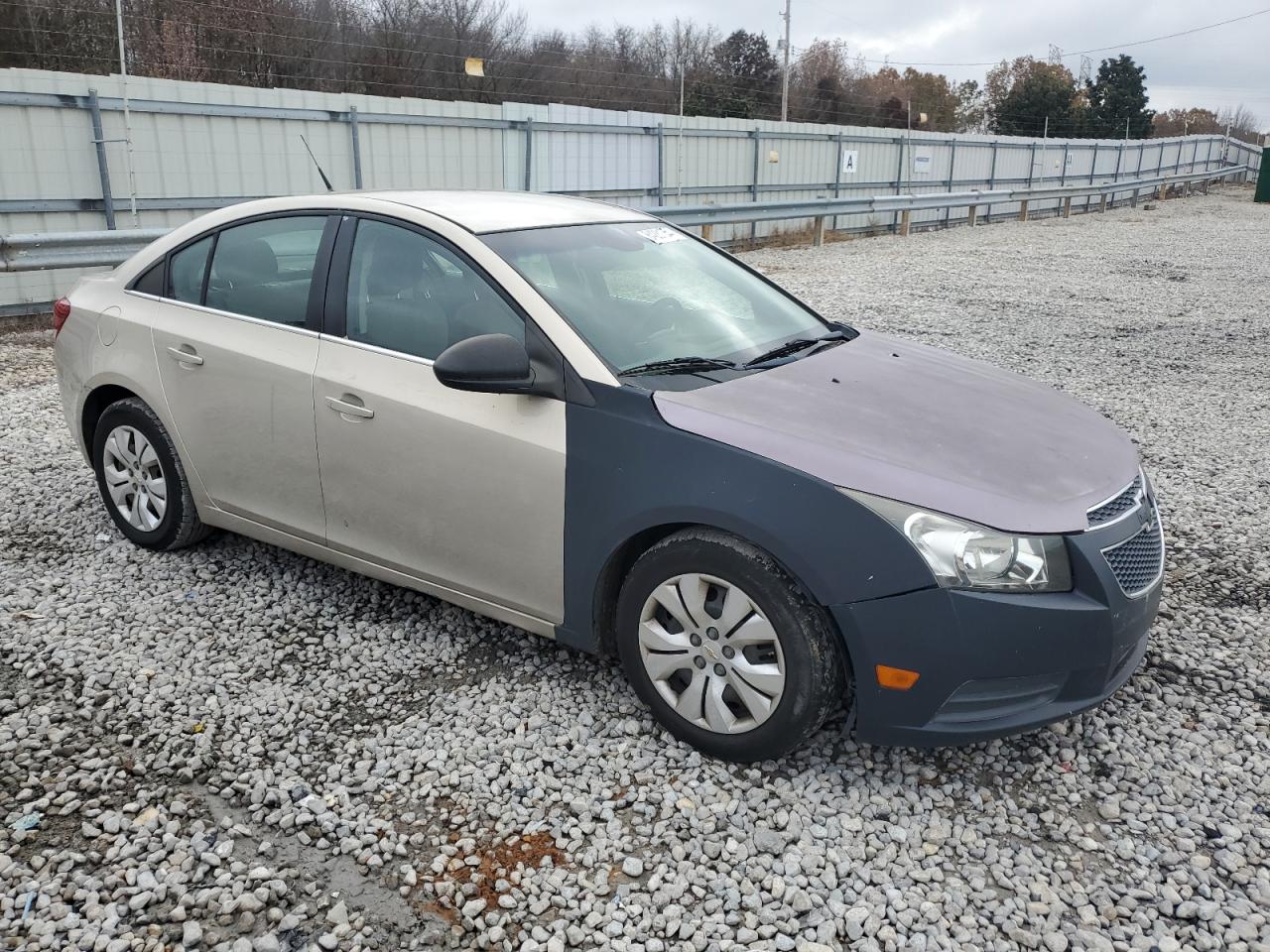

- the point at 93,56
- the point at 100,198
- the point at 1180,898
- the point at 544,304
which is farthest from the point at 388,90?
the point at 1180,898

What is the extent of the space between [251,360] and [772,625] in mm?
2336

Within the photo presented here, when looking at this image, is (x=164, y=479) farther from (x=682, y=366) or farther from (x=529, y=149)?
(x=529, y=149)

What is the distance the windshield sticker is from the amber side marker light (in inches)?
83.7

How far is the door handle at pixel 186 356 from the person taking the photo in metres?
4.23

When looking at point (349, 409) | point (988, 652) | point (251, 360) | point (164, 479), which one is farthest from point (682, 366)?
point (164, 479)

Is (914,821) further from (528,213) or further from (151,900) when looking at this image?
(528,213)

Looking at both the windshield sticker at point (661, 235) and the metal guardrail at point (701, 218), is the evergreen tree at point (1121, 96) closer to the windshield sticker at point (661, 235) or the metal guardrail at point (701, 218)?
the metal guardrail at point (701, 218)

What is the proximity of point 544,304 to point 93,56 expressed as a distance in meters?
17.6

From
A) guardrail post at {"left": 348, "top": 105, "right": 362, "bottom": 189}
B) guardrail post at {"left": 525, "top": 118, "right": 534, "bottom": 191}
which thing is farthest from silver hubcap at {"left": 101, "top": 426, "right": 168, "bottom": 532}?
guardrail post at {"left": 525, "top": 118, "right": 534, "bottom": 191}

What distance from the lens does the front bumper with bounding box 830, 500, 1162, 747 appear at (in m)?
2.80

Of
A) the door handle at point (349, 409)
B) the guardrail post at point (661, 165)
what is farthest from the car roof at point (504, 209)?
the guardrail post at point (661, 165)

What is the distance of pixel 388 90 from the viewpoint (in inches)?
878

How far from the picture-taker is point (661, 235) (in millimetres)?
4375

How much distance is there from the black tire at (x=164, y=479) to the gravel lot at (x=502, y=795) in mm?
109
